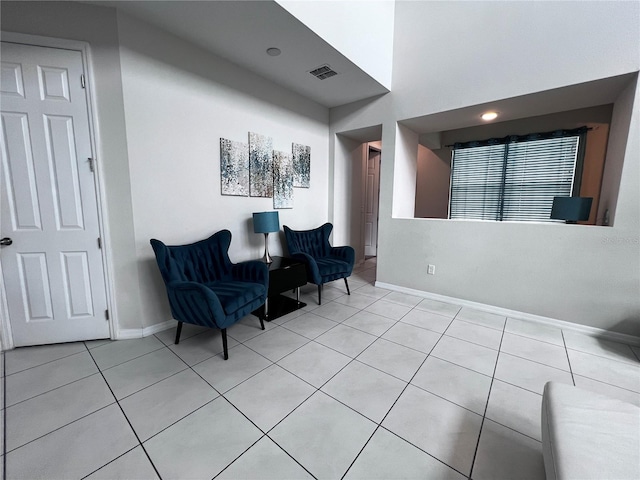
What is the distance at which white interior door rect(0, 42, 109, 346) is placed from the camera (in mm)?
1938

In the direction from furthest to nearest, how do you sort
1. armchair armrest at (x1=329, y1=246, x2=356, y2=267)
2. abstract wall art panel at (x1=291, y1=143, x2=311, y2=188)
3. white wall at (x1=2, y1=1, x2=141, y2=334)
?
abstract wall art panel at (x1=291, y1=143, x2=311, y2=188) < armchair armrest at (x1=329, y1=246, x2=356, y2=267) < white wall at (x1=2, y1=1, x2=141, y2=334)

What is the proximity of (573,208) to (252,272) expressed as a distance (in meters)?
3.31

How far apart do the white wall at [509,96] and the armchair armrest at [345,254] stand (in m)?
0.62

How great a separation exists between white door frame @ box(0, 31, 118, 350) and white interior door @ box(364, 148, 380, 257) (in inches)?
171

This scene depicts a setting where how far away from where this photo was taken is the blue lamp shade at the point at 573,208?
102 inches

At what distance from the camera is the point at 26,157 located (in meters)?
1.98

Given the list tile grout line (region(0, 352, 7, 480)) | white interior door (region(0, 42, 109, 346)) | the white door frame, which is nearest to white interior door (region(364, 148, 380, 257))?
the white door frame

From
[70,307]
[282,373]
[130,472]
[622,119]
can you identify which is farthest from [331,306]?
[622,119]

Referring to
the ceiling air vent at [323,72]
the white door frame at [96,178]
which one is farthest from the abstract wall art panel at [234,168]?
the ceiling air vent at [323,72]

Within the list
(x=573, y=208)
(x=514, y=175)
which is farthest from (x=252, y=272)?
(x=514, y=175)

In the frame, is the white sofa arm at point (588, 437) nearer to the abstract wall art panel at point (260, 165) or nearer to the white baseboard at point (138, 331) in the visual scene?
the white baseboard at point (138, 331)

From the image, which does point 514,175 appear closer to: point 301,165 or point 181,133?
point 301,165

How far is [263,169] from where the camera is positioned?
3.24 m

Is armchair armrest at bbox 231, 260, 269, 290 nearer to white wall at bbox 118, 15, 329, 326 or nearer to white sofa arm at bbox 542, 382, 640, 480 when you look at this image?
white wall at bbox 118, 15, 329, 326
